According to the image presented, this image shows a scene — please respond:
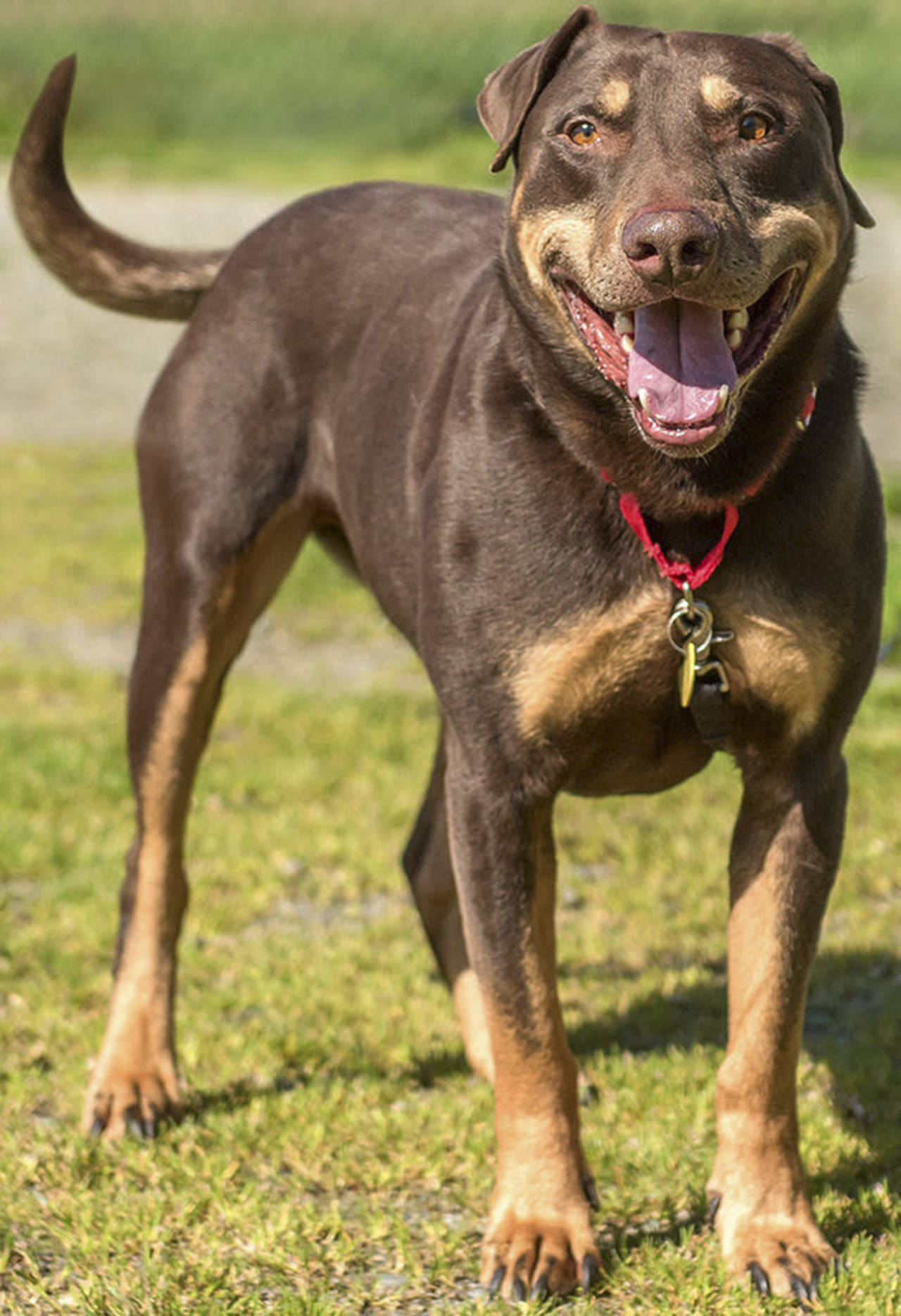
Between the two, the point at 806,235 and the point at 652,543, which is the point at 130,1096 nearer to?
the point at 652,543

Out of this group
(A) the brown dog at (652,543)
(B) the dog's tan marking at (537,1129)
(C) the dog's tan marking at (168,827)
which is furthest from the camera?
(C) the dog's tan marking at (168,827)

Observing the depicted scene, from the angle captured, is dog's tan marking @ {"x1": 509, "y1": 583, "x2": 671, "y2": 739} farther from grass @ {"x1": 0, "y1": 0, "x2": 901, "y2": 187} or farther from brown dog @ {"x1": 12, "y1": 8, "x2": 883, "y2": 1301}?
grass @ {"x1": 0, "y1": 0, "x2": 901, "y2": 187}

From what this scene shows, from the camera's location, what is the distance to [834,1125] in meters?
4.33

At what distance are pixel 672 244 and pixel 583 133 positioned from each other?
50 cm

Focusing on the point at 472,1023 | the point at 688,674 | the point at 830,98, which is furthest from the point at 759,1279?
the point at 830,98

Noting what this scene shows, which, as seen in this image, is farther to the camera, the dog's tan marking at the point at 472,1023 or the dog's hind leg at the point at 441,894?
the dog's hind leg at the point at 441,894

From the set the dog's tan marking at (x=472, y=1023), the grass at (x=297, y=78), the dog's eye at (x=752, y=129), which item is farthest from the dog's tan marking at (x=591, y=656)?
the grass at (x=297, y=78)

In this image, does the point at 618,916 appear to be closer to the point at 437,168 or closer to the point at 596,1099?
the point at 596,1099

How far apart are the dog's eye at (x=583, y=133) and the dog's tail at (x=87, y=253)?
6.59 ft

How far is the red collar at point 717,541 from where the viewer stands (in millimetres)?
3500

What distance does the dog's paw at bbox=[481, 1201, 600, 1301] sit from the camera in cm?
357

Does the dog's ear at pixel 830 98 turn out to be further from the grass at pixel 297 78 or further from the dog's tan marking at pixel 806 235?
the grass at pixel 297 78

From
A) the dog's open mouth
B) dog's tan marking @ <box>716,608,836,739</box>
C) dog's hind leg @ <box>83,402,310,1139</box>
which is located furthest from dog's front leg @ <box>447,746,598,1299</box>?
dog's hind leg @ <box>83,402,310,1139</box>

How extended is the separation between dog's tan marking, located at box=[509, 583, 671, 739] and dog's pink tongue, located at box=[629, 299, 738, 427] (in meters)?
0.43
